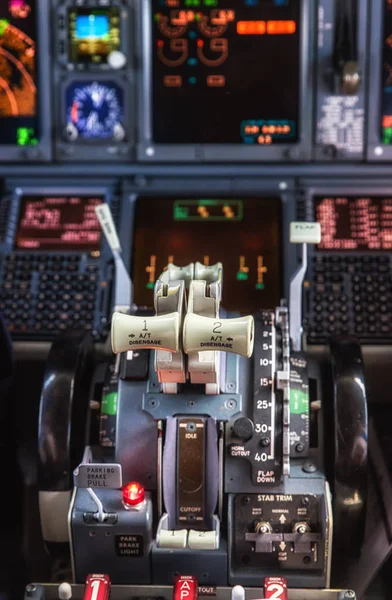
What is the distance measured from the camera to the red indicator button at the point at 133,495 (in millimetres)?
2090

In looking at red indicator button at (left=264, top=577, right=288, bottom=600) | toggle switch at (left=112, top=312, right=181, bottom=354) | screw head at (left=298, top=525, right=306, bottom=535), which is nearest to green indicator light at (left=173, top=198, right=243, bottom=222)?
toggle switch at (left=112, top=312, right=181, bottom=354)

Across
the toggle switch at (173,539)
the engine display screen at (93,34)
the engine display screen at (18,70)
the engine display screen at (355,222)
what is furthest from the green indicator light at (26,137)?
the toggle switch at (173,539)

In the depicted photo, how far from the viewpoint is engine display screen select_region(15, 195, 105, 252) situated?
340 cm

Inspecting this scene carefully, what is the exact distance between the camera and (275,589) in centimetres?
197

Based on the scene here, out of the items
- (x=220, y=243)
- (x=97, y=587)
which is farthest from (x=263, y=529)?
(x=220, y=243)

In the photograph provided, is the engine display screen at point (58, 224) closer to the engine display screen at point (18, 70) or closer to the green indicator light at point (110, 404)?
the engine display screen at point (18, 70)

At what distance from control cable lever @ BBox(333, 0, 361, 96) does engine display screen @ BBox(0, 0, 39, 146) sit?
1.29 meters

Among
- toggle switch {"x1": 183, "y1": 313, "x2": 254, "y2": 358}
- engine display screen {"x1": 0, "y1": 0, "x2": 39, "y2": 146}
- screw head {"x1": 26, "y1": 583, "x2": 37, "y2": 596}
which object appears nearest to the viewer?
toggle switch {"x1": 183, "y1": 313, "x2": 254, "y2": 358}

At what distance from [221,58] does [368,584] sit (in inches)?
85.2

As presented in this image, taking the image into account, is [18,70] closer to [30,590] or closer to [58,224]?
[58,224]

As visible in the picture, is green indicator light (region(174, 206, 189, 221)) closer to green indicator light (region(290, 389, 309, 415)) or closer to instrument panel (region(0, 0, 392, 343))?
instrument panel (region(0, 0, 392, 343))

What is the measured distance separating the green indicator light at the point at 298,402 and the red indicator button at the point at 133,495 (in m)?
0.48

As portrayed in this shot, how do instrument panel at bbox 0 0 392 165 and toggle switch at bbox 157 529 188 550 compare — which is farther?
instrument panel at bbox 0 0 392 165

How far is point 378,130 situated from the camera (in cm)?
344
